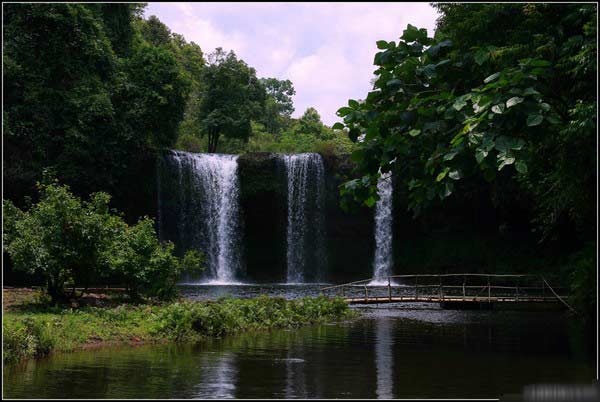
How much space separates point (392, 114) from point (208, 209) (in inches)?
1183

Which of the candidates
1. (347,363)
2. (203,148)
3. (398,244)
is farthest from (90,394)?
(203,148)

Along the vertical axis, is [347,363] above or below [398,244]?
below

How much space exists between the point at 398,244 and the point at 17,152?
19.5 m

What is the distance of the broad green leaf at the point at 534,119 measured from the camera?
5.28m

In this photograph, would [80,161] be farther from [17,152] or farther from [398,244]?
[398,244]

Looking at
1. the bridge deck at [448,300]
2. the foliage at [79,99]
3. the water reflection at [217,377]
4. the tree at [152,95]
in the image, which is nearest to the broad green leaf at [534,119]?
the water reflection at [217,377]

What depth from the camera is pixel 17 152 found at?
30.4 m

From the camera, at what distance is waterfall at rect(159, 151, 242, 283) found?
35500mm

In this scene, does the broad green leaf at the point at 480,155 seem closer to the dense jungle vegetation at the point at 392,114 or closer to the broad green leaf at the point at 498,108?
the dense jungle vegetation at the point at 392,114

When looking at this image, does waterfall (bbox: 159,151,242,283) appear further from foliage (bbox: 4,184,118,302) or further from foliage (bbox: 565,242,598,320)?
foliage (bbox: 565,242,598,320)

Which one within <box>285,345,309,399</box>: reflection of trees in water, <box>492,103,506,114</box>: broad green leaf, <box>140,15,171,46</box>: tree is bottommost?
<box>285,345,309,399</box>: reflection of trees in water

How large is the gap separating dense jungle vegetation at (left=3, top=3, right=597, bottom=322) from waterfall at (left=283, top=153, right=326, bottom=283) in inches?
55.6

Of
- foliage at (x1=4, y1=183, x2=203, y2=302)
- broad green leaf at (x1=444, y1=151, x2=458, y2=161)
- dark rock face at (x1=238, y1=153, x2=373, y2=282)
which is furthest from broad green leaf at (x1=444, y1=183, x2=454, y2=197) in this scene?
dark rock face at (x1=238, y1=153, x2=373, y2=282)

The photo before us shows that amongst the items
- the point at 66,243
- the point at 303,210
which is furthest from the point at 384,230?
the point at 66,243
